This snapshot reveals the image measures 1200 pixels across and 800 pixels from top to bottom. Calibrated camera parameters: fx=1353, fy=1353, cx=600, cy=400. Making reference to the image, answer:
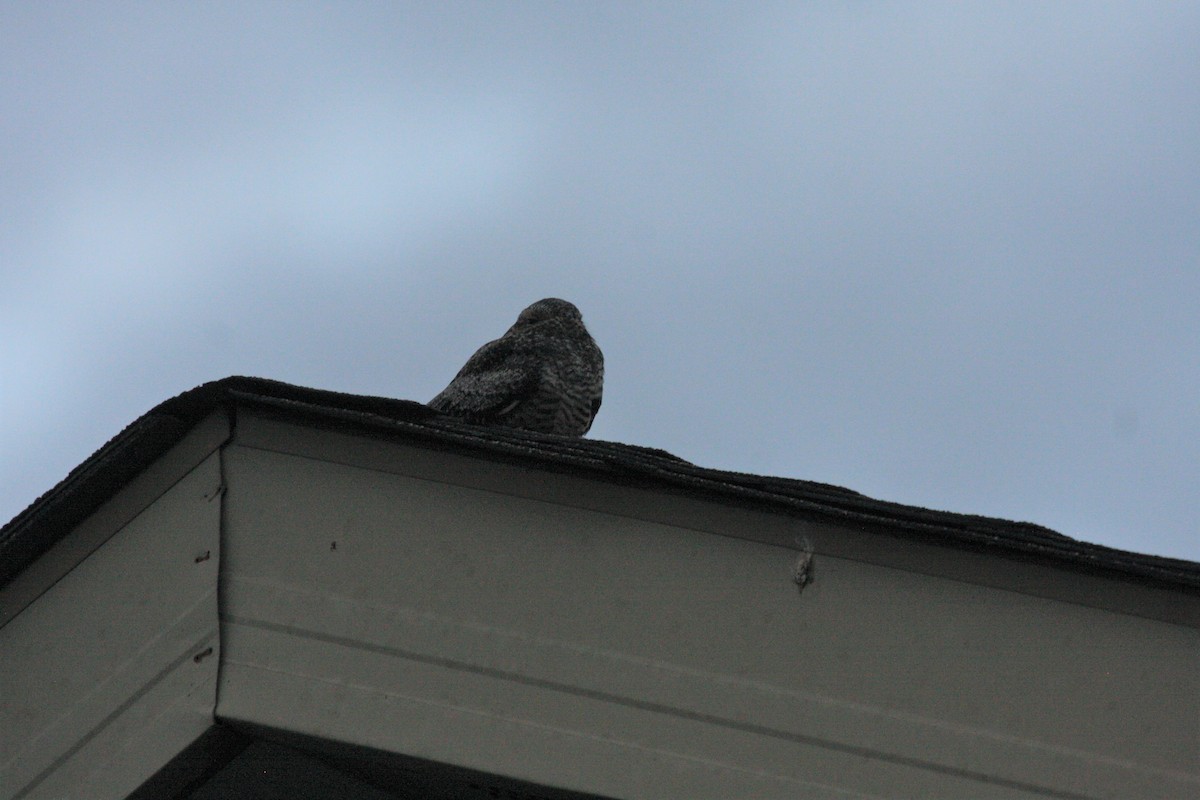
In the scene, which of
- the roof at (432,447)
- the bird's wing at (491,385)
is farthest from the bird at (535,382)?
the roof at (432,447)

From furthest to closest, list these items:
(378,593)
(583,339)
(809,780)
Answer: (583,339) < (378,593) < (809,780)

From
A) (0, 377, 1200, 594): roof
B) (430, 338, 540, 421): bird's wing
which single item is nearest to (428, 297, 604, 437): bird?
(430, 338, 540, 421): bird's wing

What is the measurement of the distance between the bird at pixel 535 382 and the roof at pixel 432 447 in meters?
3.26

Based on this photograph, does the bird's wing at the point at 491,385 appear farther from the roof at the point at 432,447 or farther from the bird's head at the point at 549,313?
the roof at the point at 432,447

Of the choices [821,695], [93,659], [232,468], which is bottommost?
[93,659]

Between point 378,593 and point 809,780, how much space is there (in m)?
0.81

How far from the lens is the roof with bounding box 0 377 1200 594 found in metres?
2.38

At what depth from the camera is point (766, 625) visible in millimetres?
2359

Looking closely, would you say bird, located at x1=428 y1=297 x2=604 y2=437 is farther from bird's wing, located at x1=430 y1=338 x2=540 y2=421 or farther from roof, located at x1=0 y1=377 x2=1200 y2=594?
roof, located at x1=0 y1=377 x2=1200 y2=594

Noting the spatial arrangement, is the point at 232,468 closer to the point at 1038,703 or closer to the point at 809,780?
the point at 809,780

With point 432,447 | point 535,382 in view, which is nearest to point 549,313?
point 535,382

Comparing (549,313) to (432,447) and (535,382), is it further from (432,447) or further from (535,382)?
(432,447)

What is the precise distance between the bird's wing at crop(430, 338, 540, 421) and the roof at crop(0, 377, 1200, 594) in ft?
10.7

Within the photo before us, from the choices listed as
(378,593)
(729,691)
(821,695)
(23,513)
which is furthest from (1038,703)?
(23,513)
